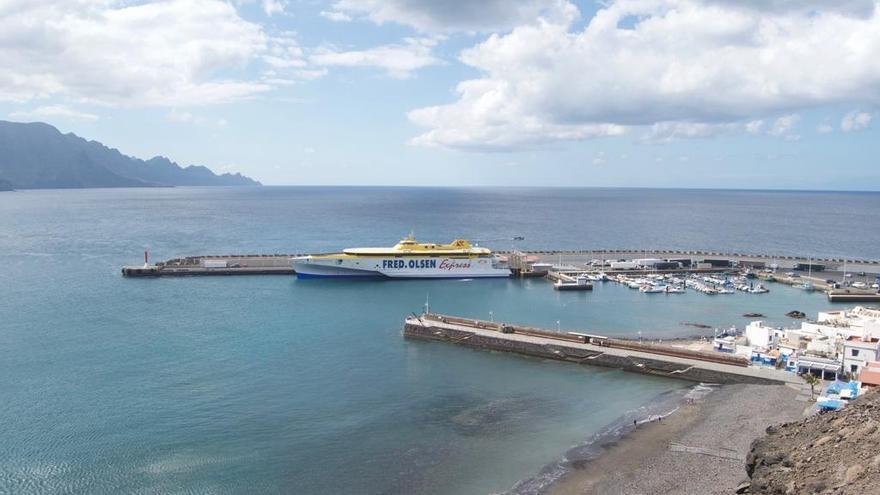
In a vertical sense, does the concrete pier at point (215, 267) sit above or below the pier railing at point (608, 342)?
above

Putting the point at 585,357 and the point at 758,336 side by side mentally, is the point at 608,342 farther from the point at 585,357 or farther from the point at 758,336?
the point at 758,336

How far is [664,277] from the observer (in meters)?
61.9

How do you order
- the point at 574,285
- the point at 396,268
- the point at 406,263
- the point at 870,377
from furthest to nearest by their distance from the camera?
the point at 406,263 → the point at 396,268 → the point at 574,285 → the point at 870,377

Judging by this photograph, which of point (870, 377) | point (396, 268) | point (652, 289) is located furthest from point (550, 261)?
point (870, 377)

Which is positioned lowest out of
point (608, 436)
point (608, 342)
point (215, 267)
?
point (608, 436)

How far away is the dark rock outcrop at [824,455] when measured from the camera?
13.3 m

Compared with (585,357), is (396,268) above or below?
above

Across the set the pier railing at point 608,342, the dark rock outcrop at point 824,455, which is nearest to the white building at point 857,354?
the pier railing at point 608,342

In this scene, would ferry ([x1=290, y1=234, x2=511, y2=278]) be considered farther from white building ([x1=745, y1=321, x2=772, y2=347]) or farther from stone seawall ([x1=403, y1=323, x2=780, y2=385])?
white building ([x1=745, y1=321, x2=772, y2=347])

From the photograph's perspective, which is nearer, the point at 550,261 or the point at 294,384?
the point at 294,384

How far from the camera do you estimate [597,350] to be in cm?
3475

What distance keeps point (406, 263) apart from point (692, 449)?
42528mm

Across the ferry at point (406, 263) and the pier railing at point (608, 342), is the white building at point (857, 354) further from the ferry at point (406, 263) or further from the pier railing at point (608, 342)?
the ferry at point (406, 263)

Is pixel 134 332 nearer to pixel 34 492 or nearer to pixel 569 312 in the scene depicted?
pixel 34 492
